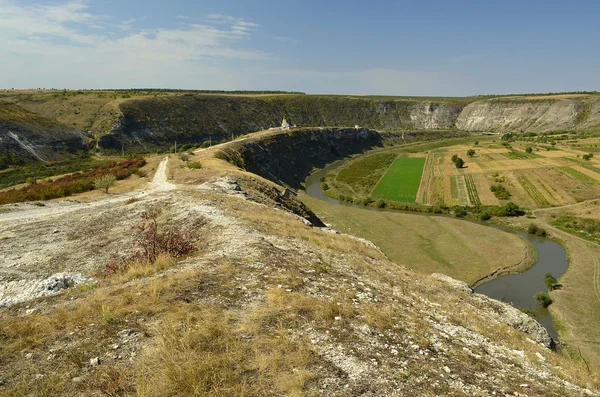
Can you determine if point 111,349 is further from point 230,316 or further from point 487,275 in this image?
point 487,275

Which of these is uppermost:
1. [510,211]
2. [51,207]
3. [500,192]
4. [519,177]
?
[51,207]

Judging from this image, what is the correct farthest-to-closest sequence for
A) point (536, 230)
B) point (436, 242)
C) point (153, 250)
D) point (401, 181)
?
point (401, 181), point (536, 230), point (436, 242), point (153, 250)

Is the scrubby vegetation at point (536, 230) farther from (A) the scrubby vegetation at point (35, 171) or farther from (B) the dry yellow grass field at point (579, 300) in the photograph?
(A) the scrubby vegetation at point (35, 171)

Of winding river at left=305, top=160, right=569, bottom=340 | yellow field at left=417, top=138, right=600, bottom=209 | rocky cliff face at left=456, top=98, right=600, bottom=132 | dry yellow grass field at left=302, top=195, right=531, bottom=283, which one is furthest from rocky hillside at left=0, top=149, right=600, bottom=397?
rocky cliff face at left=456, top=98, right=600, bottom=132

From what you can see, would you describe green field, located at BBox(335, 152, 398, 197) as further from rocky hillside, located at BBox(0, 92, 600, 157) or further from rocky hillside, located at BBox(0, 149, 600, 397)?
rocky hillside, located at BBox(0, 149, 600, 397)

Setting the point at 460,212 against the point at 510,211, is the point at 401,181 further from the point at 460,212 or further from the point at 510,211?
the point at 510,211

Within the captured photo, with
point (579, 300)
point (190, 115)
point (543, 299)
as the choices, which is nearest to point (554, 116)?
point (190, 115)

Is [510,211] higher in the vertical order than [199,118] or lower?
lower
